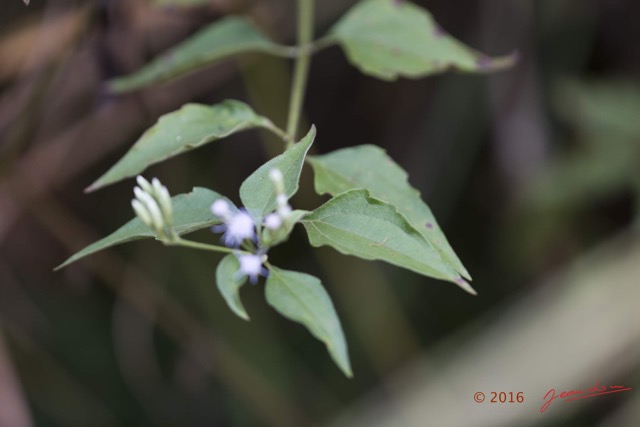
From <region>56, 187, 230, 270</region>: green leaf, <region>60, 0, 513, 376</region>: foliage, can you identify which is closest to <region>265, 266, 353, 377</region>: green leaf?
<region>60, 0, 513, 376</region>: foliage

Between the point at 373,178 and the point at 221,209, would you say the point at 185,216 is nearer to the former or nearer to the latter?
the point at 221,209

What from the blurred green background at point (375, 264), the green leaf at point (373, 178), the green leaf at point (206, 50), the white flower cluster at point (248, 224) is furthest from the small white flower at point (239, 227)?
the blurred green background at point (375, 264)

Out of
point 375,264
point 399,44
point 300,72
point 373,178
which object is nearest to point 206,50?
point 300,72

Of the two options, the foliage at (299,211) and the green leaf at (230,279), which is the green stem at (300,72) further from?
the green leaf at (230,279)

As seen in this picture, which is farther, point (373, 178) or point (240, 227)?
point (373, 178)


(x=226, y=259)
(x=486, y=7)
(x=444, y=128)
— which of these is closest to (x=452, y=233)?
(x=444, y=128)

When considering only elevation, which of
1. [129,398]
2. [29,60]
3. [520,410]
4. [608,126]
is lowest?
[520,410]

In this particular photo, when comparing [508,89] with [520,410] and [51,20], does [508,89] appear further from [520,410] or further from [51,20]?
[51,20]

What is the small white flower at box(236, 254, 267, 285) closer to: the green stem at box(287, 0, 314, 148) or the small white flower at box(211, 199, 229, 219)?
the small white flower at box(211, 199, 229, 219)
